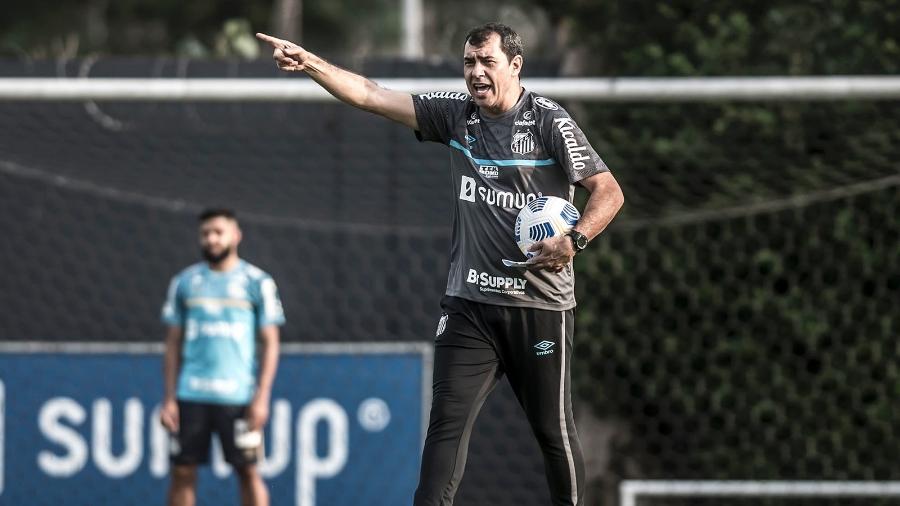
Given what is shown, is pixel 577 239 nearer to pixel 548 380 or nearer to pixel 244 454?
pixel 548 380

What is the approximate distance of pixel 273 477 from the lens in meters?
8.09

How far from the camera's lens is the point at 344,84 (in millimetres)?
5316

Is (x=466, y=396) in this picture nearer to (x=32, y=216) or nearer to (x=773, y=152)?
(x=773, y=152)

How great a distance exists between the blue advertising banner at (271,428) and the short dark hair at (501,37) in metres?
3.00

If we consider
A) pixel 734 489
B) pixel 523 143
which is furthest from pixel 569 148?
pixel 734 489

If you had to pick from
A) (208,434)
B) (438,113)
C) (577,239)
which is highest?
(438,113)

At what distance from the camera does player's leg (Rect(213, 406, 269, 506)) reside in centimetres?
768

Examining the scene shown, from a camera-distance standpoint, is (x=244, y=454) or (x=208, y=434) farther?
(x=208, y=434)

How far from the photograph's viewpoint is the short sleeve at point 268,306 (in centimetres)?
784

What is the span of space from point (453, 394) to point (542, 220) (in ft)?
2.44

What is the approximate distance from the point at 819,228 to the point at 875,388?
0.94 m

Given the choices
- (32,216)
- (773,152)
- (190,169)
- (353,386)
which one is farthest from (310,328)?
(773,152)

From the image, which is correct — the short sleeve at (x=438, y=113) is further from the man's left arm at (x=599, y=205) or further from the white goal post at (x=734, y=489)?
the white goal post at (x=734, y=489)

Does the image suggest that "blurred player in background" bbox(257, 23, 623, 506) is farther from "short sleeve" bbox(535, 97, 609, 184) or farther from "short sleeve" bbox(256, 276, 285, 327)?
"short sleeve" bbox(256, 276, 285, 327)
